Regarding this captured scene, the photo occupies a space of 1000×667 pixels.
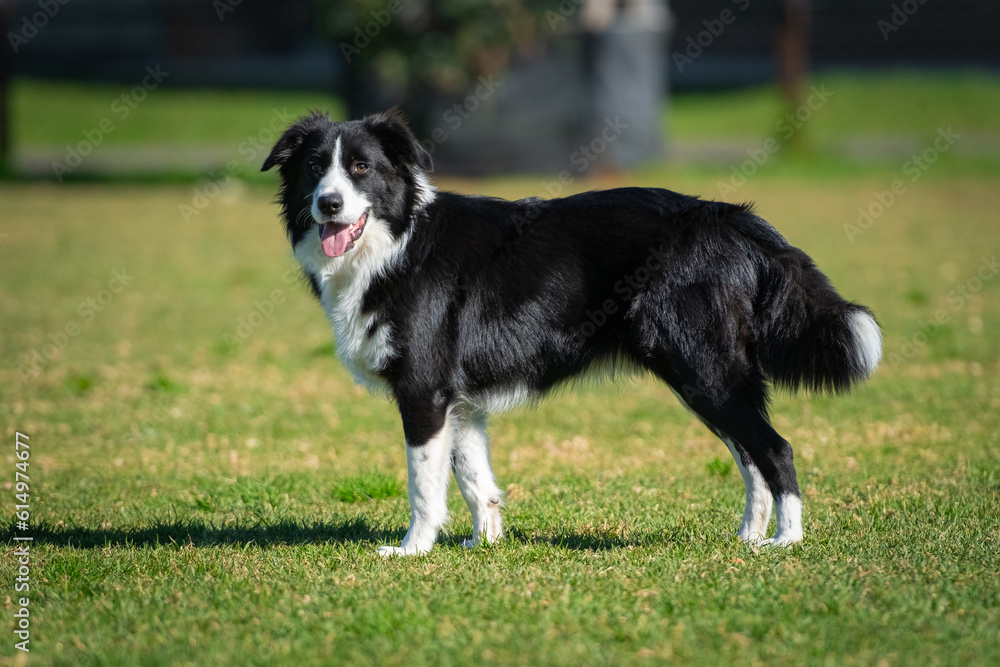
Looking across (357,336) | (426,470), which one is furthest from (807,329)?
(357,336)

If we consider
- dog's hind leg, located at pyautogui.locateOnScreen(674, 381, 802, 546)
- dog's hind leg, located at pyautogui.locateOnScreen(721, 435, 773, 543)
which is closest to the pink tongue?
dog's hind leg, located at pyautogui.locateOnScreen(674, 381, 802, 546)

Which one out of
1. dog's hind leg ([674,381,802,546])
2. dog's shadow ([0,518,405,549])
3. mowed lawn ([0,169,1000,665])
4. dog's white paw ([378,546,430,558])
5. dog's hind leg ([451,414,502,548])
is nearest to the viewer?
mowed lawn ([0,169,1000,665])

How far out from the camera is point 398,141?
4824mm

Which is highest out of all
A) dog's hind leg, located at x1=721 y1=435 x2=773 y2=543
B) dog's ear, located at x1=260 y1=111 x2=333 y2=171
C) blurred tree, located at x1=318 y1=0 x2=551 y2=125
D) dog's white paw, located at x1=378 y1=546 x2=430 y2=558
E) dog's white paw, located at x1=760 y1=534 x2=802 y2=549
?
blurred tree, located at x1=318 y1=0 x2=551 y2=125

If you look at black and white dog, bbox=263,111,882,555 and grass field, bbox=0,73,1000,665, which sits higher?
black and white dog, bbox=263,111,882,555

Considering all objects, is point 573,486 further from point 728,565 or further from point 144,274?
point 144,274

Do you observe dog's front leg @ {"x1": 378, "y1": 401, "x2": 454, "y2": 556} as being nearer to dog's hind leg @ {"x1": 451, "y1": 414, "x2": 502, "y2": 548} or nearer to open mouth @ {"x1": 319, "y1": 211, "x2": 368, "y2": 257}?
dog's hind leg @ {"x1": 451, "y1": 414, "x2": 502, "y2": 548}

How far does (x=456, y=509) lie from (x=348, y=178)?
6.79 feet

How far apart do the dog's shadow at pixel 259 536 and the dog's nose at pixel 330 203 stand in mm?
1636

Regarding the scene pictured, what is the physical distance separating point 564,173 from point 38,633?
16.8 metres

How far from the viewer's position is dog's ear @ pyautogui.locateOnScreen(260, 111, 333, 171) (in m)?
4.88

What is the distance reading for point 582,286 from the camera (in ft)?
15.6

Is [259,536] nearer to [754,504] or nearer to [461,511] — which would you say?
[461,511]

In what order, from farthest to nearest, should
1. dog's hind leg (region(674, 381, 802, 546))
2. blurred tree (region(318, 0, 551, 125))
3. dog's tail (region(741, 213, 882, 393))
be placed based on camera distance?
blurred tree (region(318, 0, 551, 125)) → dog's hind leg (region(674, 381, 802, 546)) → dog's tail (region(741, 213, 882, 393))
